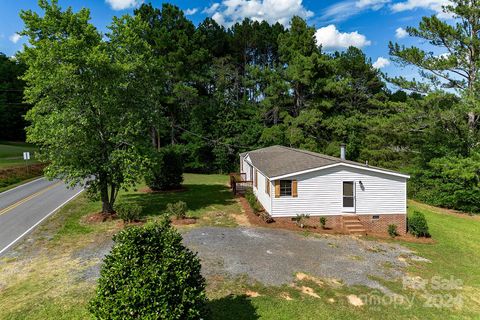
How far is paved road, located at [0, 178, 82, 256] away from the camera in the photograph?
15.8 m

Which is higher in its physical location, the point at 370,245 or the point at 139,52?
the point at 139,52

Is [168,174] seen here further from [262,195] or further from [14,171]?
[14,171]

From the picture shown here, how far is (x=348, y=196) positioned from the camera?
59.3 ft

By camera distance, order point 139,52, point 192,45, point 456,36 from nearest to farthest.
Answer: point 139,52
point 456,36
point 192,45

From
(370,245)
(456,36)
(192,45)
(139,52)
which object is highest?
(192,45)

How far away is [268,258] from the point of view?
12.7m

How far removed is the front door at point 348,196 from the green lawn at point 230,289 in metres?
3.45

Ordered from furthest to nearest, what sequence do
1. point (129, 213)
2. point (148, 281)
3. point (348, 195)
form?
1. point (348, 195)
2. point (129, 213)
3. point (148, 281)

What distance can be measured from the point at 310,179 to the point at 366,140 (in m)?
23.6

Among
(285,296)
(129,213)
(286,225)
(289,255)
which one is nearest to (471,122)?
(286,225)

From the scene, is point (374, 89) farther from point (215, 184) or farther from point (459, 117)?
point (215, 184)

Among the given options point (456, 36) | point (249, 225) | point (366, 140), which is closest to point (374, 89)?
point (366, 140)

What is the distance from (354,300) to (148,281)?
6798mm

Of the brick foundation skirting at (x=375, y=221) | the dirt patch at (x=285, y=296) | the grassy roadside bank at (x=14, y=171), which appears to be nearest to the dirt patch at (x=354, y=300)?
the dirt patch at (x=285, y=296)
